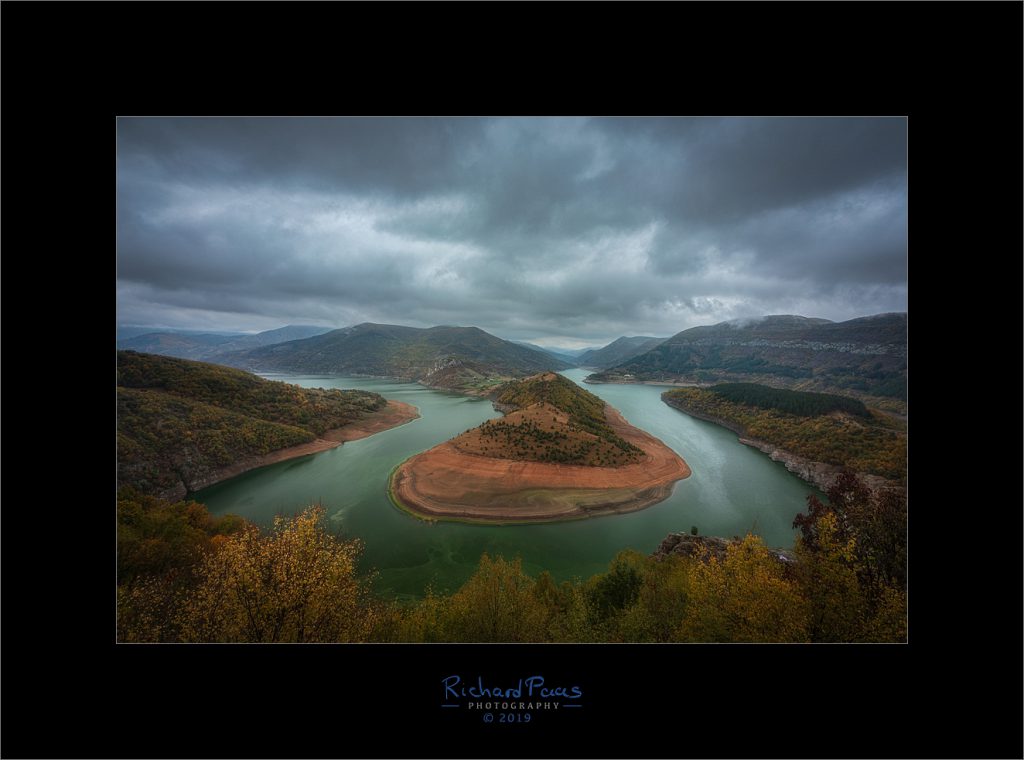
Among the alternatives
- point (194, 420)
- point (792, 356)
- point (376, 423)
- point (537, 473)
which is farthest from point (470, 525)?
point (792, 356)

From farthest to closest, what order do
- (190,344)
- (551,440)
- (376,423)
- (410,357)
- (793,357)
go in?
(410,357)
(190,344)
(793,357)
(376,423)
(551,440)

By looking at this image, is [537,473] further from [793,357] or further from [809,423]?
[793,357]

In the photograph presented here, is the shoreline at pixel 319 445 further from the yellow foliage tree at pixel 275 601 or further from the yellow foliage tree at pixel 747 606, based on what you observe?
the yellow foliage tree at pixel 747 606

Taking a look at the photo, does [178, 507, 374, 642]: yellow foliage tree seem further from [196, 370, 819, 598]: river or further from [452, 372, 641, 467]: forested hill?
[452, 372, 641, 467]: forested hill

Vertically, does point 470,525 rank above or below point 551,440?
below

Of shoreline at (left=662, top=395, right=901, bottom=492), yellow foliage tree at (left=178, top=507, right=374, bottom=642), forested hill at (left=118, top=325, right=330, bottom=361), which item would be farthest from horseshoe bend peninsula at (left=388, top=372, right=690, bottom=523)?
forested hill at (left=118, top=325, right=330, bottom=361)

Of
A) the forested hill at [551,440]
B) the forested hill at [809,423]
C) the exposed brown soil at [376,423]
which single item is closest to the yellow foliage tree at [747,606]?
the forested hill at [809,423]
